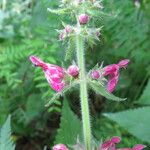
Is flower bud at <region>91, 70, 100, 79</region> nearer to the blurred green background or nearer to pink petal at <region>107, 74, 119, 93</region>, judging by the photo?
pink petal at <region>107, 74, 119, 93</region>

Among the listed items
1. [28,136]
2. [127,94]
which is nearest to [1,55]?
[28,136]

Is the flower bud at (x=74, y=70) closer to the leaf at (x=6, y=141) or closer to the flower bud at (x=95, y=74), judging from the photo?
the flower bud at (x=95, y=74)

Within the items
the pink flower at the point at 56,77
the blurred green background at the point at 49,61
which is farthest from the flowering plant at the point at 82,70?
the blurred green background at the point at 49,61

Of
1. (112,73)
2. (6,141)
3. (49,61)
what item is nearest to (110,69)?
(112,73)

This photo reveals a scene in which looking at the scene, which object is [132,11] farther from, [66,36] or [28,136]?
[66,36]

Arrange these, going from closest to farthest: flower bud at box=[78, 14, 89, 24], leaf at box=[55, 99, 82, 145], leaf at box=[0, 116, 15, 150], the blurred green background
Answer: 1. flower bud at box=[78, 14, 89, 24]
2. leaf at box=[0, 116, 15, 150]
3. leaf at box=[55, 99, 82, 145]
4. the blurred green background

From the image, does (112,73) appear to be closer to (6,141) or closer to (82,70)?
(82,70)

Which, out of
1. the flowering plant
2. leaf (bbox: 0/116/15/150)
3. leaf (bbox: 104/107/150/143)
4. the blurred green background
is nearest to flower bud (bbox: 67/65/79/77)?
the flowering plant
